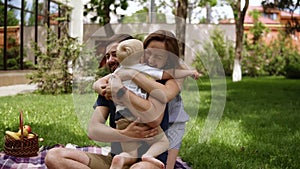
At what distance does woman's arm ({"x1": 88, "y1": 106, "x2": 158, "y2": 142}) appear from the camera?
83.4 inches

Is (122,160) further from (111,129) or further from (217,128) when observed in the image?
(217,128)

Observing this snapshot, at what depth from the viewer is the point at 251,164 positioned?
4.04m

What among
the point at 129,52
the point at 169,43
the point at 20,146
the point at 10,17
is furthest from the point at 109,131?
the point at 10,17

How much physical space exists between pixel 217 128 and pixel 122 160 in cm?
386

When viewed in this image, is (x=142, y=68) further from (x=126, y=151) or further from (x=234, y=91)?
(x=234, y=91)

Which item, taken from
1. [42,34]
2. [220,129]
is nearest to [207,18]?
[42,34]

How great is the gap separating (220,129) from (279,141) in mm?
886

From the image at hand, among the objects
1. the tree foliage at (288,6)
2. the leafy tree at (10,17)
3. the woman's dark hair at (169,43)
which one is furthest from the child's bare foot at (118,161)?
the leafy tree at (10,17)

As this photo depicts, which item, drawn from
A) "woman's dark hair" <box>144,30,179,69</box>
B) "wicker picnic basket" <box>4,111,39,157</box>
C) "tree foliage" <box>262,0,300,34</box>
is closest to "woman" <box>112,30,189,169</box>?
"woman's dark hair" <box>144,30,179,69</box>

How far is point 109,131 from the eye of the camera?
2.20m

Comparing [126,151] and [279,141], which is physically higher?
[126,151]

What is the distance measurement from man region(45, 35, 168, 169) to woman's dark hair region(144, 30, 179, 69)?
11 centimetres

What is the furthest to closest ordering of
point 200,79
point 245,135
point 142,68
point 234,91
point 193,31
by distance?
point 234,91, point 245,135, point 193,31, point 200,79, point 142,68

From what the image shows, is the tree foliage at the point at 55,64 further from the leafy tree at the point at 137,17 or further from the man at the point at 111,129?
the leafy tree at the point at 137,17
